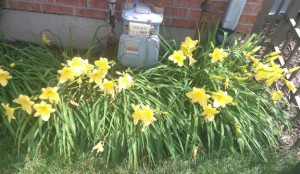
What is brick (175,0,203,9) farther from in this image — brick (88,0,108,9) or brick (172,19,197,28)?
brick (88,0,108,9)

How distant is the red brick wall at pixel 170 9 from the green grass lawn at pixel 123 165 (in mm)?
1264

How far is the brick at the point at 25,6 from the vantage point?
2977 mm

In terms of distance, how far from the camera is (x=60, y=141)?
2297mm

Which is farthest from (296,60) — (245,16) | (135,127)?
(135,127)

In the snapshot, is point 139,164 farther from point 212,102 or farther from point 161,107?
point 212,102

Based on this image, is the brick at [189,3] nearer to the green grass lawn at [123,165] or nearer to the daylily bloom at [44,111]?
the green grass lawn at [123,165]

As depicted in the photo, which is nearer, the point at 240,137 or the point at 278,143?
the point at 240,137

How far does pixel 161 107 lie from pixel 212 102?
0.40 metres

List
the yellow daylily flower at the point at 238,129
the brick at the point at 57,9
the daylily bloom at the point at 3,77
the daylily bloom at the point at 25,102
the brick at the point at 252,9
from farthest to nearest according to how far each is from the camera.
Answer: the brick at the point at 57,9, the brick at the point at 252,9, the yellow daylily flower at the point at 238,129, the daylily bloom at the point at 3,77, the daylily bloom at the point at 25,102

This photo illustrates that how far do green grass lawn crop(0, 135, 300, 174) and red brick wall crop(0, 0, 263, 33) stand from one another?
4.15 ft

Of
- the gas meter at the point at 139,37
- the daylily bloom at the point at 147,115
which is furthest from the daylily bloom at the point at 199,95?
the gas meter at the point at 139,37

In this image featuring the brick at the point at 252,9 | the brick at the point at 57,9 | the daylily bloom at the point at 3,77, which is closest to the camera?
the daylily bloom at the point at 3,77

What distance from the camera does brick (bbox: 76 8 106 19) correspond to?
9.75 feet

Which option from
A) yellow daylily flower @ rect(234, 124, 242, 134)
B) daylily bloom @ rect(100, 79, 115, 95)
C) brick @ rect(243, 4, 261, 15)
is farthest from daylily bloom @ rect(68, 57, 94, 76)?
brick @ rect(243, 4, 261, 15)
